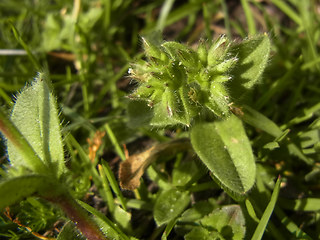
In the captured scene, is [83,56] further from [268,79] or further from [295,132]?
[295,132]

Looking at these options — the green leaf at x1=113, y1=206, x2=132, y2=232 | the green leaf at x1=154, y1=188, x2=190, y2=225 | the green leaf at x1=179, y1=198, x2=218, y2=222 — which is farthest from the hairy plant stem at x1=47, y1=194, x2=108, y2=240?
the green leaf at x1=179, y1=198, x2=218, y2=222

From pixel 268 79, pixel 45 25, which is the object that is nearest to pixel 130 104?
pixel 268 79

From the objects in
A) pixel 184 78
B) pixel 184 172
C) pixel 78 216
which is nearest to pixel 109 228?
pixel 78 216

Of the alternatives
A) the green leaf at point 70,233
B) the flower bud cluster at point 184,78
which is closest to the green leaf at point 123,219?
the green leaf at point 70,233

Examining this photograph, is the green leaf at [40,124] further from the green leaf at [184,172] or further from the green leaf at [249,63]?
the green leaf at [249,63]

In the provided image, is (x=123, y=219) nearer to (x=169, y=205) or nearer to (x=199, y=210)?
(x=169, y=205)

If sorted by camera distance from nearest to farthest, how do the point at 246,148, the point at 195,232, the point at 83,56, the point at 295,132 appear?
the point at 195,232 < the point at 246,148 < the point at 295,132 < the point at 83,56

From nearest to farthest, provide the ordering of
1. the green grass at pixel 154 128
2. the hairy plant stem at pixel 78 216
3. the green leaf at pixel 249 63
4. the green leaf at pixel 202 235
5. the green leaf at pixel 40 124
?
the hairy plant stem at pixel 78 216, the green leaf at pixel 40 124, the green leaf at pixel 202 235, the green grass at pixel 154 128, the green leaf at pixel 249 63
